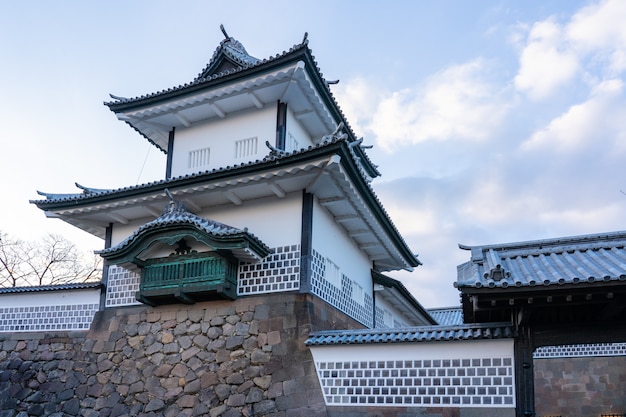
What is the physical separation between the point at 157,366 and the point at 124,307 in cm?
171

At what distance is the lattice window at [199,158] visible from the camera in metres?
13.3

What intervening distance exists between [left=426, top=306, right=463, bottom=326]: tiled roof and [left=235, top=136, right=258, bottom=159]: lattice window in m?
16.0

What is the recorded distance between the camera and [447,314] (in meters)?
27.2

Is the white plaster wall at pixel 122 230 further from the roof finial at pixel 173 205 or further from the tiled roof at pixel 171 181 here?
the roof finial at pixel 173 205

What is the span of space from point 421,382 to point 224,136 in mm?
7406

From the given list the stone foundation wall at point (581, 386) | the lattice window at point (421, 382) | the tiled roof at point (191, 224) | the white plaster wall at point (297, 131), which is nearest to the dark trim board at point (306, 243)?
the tiled roof at point (191, 224)

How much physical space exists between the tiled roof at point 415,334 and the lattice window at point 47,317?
5.59 m

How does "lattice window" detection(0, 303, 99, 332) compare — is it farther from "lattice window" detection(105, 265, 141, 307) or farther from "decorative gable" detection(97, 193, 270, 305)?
"decorative gable" detection(97, 193, 270, 305)

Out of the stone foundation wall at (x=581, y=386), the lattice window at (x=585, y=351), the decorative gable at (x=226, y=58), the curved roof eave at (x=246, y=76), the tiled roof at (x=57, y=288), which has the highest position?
the decorative gable at (x=226, y=58)

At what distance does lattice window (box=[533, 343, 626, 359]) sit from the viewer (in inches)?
656

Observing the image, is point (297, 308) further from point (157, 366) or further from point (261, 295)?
point (157, 366)

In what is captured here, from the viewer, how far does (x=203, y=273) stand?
34.8 ft

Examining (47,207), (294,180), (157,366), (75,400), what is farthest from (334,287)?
(47,207)

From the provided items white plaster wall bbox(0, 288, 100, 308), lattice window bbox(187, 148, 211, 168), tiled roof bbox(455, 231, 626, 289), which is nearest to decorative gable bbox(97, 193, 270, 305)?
white plaster wall bbox(0, 288, 100, 308)
